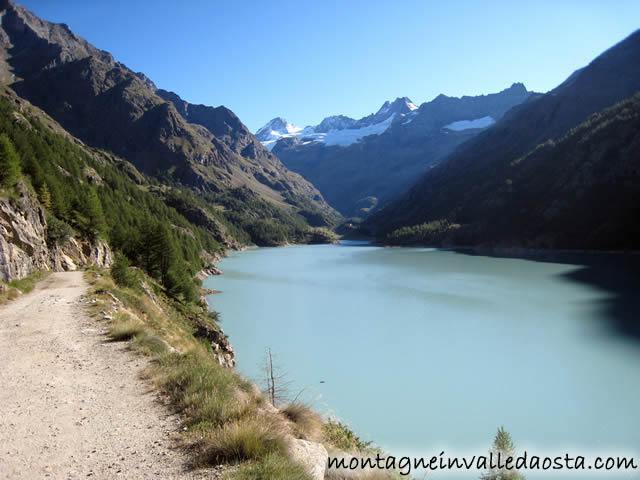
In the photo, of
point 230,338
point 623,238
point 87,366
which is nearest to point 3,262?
point 87,366

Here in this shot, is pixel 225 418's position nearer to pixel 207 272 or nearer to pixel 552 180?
pixel 207 272

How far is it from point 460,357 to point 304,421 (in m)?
19.2

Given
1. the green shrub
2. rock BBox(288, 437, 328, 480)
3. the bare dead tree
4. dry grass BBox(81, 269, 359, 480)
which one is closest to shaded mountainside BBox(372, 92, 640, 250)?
the bare dead tree

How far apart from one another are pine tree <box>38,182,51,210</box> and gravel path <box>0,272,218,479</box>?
2082 centimetres

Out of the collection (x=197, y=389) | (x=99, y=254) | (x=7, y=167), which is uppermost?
(x=7, y=167)

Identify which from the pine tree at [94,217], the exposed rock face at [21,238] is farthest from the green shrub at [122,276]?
the pine tree at [94,217]

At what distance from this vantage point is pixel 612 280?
4878 centimetres

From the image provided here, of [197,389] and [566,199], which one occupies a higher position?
[566,199]

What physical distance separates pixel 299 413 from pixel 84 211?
32.7 metres

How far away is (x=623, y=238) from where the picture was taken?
251 ft

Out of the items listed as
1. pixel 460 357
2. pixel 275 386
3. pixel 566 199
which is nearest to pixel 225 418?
pixel 275 386

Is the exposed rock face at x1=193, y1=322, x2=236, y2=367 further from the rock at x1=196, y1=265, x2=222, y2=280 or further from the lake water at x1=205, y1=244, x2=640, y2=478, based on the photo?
the rock at x1=196, y1=265, x2=222, y2=280

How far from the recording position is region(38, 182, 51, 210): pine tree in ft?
87.8

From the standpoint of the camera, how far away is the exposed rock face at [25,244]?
16.3 m
